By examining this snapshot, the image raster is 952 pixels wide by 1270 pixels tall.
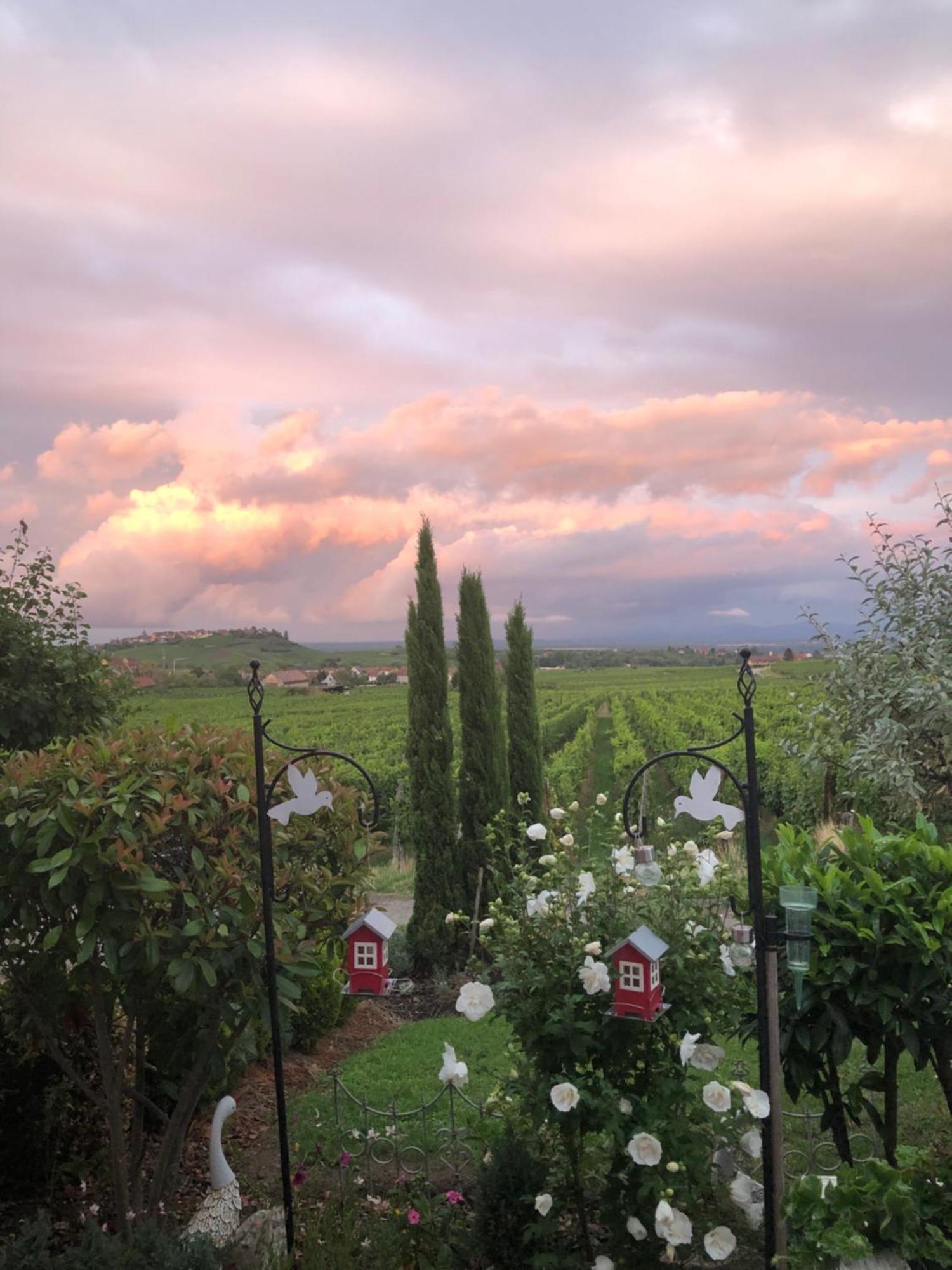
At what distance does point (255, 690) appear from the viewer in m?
3.76

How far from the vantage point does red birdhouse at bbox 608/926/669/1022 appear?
3.01 m

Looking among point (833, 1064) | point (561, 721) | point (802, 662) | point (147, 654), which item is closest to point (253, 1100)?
point (833, 1064)

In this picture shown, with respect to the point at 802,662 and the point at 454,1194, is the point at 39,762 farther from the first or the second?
the point at 802,662

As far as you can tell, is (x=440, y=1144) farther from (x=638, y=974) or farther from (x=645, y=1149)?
(x=638, y=974)

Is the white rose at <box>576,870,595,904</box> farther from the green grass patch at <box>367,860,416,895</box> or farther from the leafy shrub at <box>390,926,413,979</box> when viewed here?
the green grass patch at <box>367,860,416,895</box>

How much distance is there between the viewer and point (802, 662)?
57438 mm

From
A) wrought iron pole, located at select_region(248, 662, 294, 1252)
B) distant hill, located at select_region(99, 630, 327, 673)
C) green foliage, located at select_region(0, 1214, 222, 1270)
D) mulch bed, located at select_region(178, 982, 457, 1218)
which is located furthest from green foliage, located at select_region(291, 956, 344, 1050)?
distant hill, located at select_region(99, 630, 327, 673)

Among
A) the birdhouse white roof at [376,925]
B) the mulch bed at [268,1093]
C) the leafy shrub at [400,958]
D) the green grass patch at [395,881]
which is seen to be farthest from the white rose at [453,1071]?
the green grass patch at [395,881]

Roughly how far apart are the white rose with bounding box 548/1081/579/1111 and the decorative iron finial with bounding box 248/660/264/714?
5.95 ft

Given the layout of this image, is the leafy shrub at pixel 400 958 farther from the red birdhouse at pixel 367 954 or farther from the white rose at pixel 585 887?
the white rose at pixel 585 887

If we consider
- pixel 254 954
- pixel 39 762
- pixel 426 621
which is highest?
pixel 426 621

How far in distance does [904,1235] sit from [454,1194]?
173cm

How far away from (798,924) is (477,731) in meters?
6.77

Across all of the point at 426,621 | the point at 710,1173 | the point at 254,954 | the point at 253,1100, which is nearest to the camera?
the point at 254,954
